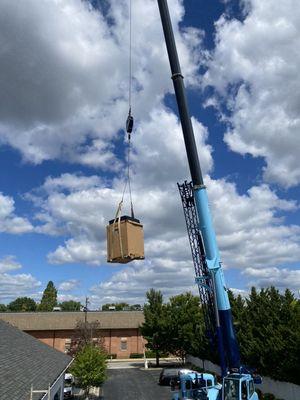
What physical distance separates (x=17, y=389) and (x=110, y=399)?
2177cm

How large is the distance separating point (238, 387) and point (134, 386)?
24.9 metres

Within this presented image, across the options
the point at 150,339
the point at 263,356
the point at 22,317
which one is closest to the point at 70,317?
the point at 22,317

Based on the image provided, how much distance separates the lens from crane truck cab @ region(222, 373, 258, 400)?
15812 mm

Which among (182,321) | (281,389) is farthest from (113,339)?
(281,389)

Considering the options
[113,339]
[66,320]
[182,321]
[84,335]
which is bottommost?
[84,335]

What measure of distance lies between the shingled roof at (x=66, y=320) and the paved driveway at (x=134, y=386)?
579 inches

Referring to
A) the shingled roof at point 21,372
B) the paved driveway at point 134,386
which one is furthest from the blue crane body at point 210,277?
the paved driveway at point 134,386

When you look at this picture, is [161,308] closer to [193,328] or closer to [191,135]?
[193,328]

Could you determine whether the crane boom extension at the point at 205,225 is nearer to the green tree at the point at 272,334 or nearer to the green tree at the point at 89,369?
the green tree at the point at 272,334

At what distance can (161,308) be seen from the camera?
51.1 meters

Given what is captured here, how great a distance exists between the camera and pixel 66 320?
65.1 m

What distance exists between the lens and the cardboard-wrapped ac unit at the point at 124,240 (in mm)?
13617

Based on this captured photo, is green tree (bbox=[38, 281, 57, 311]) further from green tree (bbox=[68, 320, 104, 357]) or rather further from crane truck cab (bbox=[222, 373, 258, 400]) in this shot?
crane truck cab (bbox=[222, 373, 258, 400])

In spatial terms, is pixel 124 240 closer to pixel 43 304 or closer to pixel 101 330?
pixel 101 330
